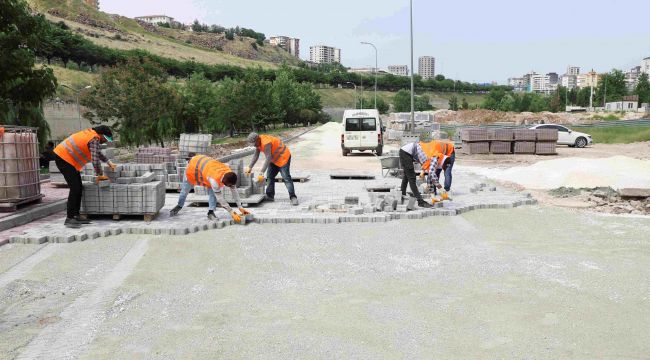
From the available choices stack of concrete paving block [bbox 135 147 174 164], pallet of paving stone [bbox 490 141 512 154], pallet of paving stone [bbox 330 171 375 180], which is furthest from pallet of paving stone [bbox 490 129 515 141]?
stack of concrete paving block [bbox 135 147 174 164]

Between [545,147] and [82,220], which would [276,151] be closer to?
[82,220]

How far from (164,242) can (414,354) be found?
495 cm

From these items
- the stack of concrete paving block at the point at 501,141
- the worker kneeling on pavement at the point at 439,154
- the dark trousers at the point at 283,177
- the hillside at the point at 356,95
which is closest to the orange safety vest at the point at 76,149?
the dark trousers at the point at 283,177

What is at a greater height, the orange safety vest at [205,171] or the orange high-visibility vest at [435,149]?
the orange high-visibility vest at [435,149]

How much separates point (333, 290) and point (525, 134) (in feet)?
73.7

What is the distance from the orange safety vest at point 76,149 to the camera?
8672mm

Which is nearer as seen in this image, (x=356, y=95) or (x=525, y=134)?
(x=525, y=134)

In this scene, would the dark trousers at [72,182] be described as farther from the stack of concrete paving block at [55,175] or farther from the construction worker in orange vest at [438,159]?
the construction worker in orange vest at [438,159]

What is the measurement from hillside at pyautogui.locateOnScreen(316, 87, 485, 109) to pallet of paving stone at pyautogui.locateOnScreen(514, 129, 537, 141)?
3957 inches

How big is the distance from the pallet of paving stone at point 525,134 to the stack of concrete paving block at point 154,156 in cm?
1712

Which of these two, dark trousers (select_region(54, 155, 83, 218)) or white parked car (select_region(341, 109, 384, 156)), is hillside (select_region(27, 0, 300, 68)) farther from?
dark trousers (select_region(54, 155, 83, 218))

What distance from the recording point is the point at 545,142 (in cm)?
2555

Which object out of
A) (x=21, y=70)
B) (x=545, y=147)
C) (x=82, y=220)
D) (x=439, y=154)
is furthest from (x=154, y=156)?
(x=545, y=147)

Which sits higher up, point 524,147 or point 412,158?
point 412,158
